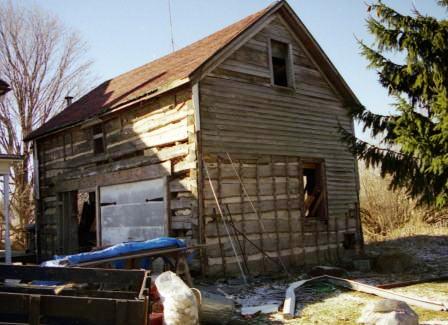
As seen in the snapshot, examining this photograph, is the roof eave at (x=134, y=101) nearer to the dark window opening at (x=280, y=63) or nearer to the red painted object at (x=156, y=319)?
the dark window opening at (x=280, y=63)

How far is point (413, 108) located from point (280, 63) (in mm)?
5793

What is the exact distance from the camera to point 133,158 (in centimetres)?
1263

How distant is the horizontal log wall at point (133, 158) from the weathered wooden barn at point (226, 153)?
4 centimetres

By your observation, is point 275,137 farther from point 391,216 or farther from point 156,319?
point 391,216

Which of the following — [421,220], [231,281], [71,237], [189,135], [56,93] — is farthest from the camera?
Answer: [56,93]

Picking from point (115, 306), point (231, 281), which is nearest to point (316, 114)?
point (231, 281)

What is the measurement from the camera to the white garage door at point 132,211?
1166 centimetres

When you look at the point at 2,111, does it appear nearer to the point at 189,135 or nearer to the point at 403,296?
the point at 189,135

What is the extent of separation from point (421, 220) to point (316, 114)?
9.83 m

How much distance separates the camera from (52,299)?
3516 millimetres

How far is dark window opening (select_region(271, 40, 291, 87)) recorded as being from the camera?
542 inches

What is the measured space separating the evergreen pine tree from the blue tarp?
4525 millimetres

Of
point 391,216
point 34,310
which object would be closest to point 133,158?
point 34,310

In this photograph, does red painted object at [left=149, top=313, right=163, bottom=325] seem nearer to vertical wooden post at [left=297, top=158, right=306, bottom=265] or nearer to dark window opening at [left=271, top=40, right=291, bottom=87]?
vertical wooden post at [left=297, top=158, right=306, bottom=265]
